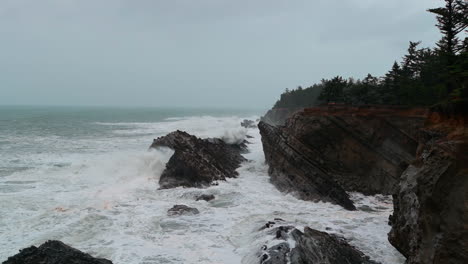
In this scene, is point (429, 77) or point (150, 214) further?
point (429, 77)

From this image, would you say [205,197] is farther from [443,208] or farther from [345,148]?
[443,208]

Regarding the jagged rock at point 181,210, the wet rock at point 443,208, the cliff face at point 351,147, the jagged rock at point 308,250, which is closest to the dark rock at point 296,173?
the cliff face at point 351,147

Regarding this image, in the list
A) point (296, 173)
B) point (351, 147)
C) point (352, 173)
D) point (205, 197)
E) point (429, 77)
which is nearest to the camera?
point (205, 197)

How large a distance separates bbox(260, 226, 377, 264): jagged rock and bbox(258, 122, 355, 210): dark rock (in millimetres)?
6155

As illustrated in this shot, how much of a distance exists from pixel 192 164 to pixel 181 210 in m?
5.93

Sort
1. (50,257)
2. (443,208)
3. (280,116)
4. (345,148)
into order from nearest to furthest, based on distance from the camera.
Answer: (443,208) → (50,257) → (345,148) → (280,116)


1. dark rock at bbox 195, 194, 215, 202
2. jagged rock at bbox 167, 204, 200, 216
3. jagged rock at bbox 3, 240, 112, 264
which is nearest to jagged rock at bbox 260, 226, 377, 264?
jagged rock at bbox 3, 240, 112, 264

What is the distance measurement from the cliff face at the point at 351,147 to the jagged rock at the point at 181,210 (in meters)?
6.29

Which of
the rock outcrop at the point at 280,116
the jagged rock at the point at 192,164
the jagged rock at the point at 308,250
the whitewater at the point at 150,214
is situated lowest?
the whitewater at the point at 150,214

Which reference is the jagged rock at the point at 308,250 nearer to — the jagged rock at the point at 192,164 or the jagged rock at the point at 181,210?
the jagged rock at the point at 181,210

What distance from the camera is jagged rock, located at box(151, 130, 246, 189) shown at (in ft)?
64.0

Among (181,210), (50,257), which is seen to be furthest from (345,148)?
(50,257)

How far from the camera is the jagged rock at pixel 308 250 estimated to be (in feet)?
29.6

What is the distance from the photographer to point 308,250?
9.33m
